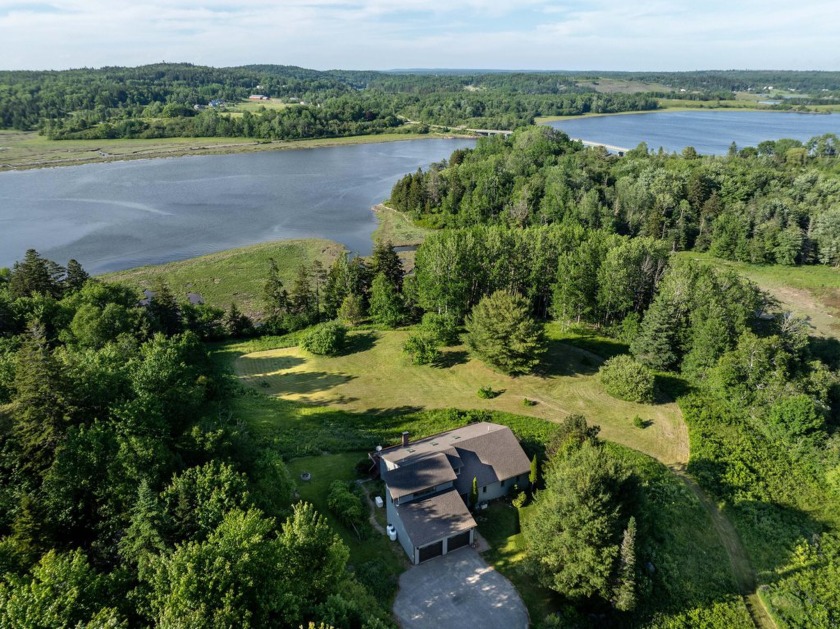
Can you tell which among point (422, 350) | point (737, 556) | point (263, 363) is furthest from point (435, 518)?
point (263, 363)

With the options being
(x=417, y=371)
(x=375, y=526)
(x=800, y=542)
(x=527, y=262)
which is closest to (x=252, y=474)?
(x=375, y=526)

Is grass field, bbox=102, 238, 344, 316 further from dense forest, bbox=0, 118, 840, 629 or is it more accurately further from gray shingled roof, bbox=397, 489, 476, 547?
gray shingled roof, bbox=397, 489, 476, 547

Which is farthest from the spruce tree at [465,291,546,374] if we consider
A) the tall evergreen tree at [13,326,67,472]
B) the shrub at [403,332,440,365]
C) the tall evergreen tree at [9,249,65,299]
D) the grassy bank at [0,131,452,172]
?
the grassy bank at [0,131,452,172]

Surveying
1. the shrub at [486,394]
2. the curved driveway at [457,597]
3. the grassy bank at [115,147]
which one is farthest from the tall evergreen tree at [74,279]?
the grassy bank at [115,147]

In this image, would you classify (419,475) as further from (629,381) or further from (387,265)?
(387,265)

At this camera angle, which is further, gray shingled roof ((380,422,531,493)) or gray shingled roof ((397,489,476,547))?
gray shingled roof ((380,422,531,493))

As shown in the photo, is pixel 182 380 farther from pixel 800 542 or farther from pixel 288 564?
pixel 800 542
